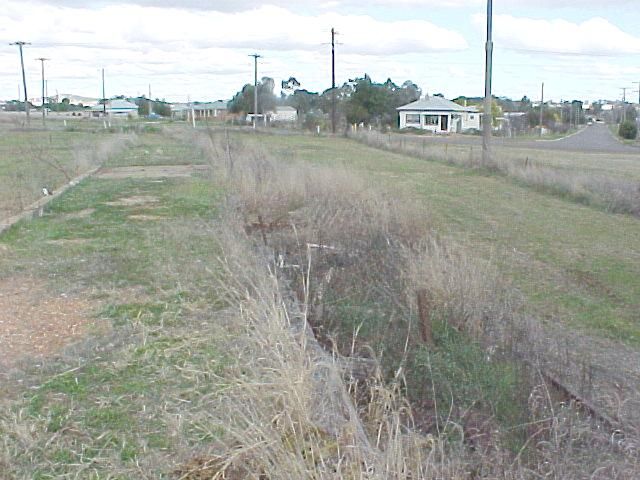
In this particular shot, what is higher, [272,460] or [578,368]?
[272,460]

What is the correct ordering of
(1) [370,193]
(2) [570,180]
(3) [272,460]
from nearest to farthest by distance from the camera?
1. (3) [272,460]
2. (1) [370,193]
3. (2) [570,180]

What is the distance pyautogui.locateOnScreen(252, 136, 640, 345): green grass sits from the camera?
9.03m

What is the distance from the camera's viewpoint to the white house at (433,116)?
8838cm

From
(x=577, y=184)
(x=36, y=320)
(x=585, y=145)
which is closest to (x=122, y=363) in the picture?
(x=36, y=320)

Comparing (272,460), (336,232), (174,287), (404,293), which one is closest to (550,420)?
(272,460)

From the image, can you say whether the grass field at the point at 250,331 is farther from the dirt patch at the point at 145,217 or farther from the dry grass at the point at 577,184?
the dry grass at the point at 577,184

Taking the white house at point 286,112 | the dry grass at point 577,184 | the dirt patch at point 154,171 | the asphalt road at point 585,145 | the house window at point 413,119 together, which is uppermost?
the white house at point 286,112

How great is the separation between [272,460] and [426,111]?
87.4 meters

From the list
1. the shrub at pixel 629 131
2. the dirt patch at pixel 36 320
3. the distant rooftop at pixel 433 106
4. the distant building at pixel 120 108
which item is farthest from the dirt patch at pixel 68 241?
the distant building at pixel 120 108

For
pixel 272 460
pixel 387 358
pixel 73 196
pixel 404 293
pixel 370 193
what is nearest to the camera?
pixel 272 460

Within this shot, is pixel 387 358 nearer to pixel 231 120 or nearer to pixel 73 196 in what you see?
pixel 73 196

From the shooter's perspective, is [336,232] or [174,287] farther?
[336,232]

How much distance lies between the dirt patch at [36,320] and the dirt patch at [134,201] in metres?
7.79

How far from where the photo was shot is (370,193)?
542 inches
